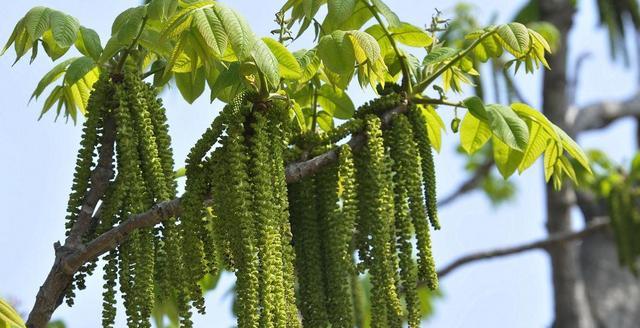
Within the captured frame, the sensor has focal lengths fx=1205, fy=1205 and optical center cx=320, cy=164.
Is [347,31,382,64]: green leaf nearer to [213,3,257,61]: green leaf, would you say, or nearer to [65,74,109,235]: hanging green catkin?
[213,3,257,61]: green leaf

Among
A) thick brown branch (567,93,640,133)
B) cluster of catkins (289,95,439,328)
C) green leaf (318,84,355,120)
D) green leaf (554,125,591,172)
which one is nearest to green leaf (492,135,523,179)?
green leaf (554,125,591,172)

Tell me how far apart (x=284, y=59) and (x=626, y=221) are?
7.66 metres

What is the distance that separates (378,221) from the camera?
386cm

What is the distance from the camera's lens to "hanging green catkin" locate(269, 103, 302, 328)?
357cm

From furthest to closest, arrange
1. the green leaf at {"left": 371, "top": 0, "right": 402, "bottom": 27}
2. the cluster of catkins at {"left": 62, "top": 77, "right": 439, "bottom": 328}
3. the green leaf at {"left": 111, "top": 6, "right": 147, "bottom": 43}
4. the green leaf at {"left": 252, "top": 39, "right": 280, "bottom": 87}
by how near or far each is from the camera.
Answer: the green leaf at {"left": 371, "top": 0, "right": 402, "bottom": 27}
the green leaf at {"left": 111, "top": 6, "right": 147, "bottom": 43}
the green leaf at {"left": 252, "top": 39, "right": 280, "bottom": 87}
the cluster of catkins at {"left": 62, "top": 77, "right": 439, "bottom": 328}

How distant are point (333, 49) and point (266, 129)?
0.42m

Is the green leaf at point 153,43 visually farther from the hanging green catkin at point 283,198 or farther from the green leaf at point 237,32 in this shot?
the hanging green catkin at point 283,198

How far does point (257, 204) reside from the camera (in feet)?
11.7

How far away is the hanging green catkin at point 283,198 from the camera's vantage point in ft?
11.7

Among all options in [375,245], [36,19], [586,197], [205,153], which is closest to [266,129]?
[205,153]

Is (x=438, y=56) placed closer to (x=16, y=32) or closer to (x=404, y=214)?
(x=404, y=214)

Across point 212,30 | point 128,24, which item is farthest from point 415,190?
point 128,24

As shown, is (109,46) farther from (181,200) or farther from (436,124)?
(436,124)

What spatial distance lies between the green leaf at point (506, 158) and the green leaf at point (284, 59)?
1.13 meters
